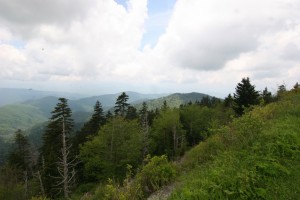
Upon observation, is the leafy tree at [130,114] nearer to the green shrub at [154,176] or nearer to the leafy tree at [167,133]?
the leafy tree at [167,133]

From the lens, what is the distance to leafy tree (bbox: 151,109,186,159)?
186ft

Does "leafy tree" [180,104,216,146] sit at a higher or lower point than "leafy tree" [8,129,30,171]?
higher

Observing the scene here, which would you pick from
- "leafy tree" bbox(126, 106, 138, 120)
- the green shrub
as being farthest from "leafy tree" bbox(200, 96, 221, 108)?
the green shrub

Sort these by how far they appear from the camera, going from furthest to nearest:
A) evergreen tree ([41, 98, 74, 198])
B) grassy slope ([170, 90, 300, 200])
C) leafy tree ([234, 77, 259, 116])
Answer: leafy tree ([234, 77, 259, 116]), evergreen tree ([41, 98, 74, 198]), grassy slope ([170, 90, 300, 200])

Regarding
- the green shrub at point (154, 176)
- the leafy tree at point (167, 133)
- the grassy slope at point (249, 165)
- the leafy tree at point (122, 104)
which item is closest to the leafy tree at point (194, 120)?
the leafy tree at point (167, 133)

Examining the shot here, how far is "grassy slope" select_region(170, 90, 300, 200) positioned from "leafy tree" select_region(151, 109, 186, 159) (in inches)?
1710

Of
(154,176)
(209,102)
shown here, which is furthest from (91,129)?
(209,102)

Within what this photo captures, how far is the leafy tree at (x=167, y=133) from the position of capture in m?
56.7

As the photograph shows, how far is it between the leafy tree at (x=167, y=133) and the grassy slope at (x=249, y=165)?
43.4 meters

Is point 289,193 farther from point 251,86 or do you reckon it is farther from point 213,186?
point 251,86

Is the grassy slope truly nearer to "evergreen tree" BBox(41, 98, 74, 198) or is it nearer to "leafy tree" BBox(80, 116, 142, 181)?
"evergreen tree" BBox(41, 98, 74, 198)

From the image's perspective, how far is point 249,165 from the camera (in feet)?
28.1

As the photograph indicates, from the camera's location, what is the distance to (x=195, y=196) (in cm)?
708

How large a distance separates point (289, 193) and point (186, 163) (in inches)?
258
